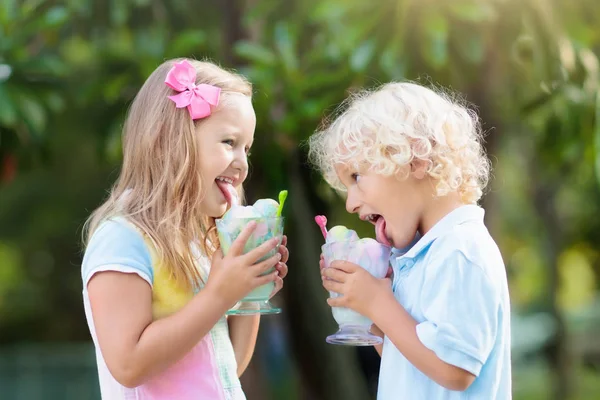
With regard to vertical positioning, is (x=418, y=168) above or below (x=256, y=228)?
above

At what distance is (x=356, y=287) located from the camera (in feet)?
7.41

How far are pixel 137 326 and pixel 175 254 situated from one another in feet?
0.73

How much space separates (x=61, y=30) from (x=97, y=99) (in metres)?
0.54

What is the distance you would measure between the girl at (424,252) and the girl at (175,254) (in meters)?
0.28

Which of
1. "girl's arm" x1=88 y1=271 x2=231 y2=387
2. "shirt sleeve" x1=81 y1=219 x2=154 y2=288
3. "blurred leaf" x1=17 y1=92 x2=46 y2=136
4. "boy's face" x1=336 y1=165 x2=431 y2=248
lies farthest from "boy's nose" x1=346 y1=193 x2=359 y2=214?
"blurred leaf" x1=17 y1=92 x2=46 y2=136

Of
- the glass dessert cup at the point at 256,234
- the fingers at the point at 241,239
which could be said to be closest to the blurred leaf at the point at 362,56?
the glass dessert cup at the point at 256,234

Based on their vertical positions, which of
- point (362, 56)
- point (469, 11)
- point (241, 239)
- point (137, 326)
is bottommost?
point (137, 326)

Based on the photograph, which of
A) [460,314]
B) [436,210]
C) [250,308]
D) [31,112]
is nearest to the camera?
[460,314]

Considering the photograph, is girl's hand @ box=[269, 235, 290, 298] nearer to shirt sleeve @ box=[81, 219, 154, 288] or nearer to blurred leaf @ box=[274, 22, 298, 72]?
shirt sleeve @ box=[81, 219, 154, 288]

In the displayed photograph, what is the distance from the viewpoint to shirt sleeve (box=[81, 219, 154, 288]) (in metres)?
2.24

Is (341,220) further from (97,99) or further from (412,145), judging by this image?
(412,145)

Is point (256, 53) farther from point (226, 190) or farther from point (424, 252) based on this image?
point (424, 252)

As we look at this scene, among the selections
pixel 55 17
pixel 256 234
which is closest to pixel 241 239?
pixel 256 234

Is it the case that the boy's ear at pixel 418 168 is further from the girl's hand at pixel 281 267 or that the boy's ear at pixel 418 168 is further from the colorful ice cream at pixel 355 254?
the girl's hand at pixel 281 267
